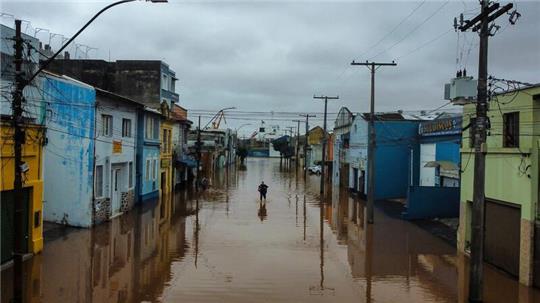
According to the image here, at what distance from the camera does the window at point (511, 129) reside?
17.1m

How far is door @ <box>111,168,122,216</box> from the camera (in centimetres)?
2917

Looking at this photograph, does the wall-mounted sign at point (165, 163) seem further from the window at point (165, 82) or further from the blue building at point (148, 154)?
the window at point (165, 82)

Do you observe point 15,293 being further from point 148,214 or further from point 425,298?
point 148,214

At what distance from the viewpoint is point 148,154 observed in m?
37.6

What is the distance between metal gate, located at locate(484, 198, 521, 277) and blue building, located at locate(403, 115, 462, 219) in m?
10.3

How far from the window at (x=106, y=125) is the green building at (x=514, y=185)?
1745cm

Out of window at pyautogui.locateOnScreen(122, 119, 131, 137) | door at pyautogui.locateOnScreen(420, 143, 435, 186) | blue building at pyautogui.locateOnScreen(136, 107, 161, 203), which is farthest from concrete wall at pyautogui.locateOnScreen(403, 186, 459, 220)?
blue building at pyautogui.locateOnScreen(136, 107, 161, 203)

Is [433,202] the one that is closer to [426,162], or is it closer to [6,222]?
[426,162]

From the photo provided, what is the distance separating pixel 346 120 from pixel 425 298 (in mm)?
42378

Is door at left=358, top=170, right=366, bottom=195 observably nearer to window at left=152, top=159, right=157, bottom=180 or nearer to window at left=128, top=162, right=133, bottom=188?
window at left=152, top=159, right=157, bottom=180

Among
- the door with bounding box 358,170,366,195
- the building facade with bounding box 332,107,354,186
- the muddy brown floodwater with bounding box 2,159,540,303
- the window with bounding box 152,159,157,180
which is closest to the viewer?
the muddy brown floodwater with bounding box 2,159,540,303

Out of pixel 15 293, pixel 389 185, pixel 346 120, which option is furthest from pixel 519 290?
pixel 346 120

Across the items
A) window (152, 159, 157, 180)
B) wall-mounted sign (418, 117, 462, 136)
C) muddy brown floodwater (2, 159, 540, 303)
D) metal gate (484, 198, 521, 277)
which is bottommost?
muddy brown floodwater (2, 159, 540, 303)

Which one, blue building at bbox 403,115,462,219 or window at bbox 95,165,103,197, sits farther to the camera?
blue building at bbox 403,115,462,219
